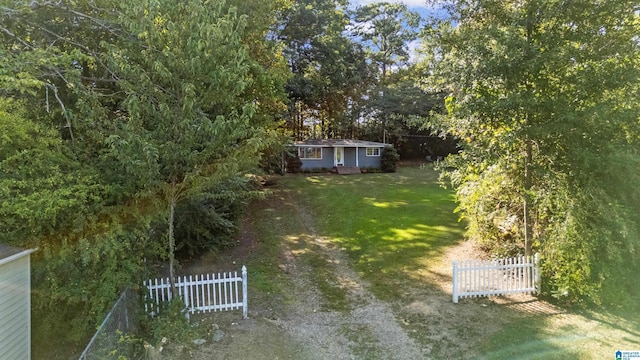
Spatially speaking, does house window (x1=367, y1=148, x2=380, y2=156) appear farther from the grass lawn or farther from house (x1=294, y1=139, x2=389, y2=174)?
the grass lawn

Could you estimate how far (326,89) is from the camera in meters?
31.1

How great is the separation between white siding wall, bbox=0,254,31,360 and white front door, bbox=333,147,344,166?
1044 inches

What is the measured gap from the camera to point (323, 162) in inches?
1240

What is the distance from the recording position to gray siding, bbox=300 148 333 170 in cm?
3095

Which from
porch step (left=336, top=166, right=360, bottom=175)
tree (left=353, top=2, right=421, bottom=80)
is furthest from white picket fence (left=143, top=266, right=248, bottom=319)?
tree (left=353, top=2, right=421, bottom=80)

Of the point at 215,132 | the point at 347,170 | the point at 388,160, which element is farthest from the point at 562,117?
the point at 388,160

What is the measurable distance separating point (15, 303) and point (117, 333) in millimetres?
1583

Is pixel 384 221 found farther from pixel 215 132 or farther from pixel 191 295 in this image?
pixel 215 132

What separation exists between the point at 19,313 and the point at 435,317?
24.6ft

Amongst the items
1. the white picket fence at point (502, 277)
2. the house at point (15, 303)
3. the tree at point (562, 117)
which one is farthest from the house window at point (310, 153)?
the house at point (15, 303)

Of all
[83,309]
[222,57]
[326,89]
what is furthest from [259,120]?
[326,89]

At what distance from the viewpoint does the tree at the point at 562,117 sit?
7.44 m

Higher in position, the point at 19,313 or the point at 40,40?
the point at 40,40

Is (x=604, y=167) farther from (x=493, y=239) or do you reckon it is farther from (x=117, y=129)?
(x=117, y=129)
